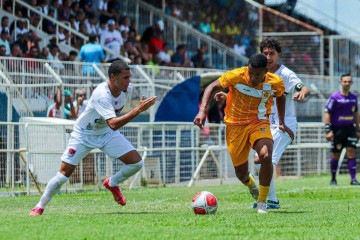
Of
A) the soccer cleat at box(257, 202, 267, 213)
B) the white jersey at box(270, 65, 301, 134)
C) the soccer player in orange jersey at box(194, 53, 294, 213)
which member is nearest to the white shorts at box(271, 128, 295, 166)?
the white jersey at box(270, 65, 301, 134)

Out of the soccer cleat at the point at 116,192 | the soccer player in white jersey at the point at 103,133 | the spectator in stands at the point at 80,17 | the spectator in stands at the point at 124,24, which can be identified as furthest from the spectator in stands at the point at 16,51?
the soccer player in white jersey at the point at 103,133

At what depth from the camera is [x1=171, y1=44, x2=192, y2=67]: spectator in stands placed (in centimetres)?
3012

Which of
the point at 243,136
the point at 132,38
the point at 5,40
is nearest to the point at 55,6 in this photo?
the point at 132,38

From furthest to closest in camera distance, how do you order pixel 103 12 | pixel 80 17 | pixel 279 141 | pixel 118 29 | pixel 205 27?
1. pixel 205 27
2. pixel 103 12
3. pixel 118 29
4. pixel 80 17
5. pixel 279 141

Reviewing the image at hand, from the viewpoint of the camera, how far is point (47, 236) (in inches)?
380

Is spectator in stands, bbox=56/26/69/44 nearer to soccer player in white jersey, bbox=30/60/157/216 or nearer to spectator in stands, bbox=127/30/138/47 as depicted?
spectator in stands, bbox=127/30/138/47

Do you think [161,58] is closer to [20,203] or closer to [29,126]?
[29,126]

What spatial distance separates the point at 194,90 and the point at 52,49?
3.77 m

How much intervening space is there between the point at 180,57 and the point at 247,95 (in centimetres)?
1730

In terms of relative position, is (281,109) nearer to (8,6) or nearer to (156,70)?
(156,70)

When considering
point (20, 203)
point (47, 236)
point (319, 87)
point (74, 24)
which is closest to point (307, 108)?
point (319, 87)

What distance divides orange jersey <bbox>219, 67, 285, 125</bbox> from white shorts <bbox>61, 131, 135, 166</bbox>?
1.49 m

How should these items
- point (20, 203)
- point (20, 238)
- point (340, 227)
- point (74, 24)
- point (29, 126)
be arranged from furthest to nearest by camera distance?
point (74, 24) → point (29, 126) → point (20, 203) → point (340, 227) → point (20, 238)

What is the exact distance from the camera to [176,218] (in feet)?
39.1
